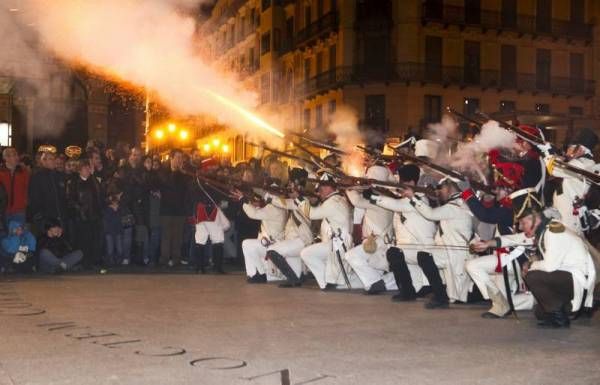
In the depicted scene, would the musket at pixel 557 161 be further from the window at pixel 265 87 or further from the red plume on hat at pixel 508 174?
the window at pixel 265 87

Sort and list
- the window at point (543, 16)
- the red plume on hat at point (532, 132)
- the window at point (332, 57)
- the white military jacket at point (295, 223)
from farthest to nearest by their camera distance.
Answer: the window at point (543, 16) < the window at point (332, 57) < the white military jacket at point (295, 223) < the red plume on hat at point (532, 132)

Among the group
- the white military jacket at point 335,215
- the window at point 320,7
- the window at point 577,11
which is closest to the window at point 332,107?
→ the window at point 320,7

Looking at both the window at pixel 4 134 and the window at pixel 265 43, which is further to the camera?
the window at pixel 265 43

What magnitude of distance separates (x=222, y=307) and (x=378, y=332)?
7.81 ft

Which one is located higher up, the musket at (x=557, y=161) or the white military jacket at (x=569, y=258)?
the musket at (x=557, y=161)

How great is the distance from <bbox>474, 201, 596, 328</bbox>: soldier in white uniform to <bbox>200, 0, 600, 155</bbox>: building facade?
97.5ft

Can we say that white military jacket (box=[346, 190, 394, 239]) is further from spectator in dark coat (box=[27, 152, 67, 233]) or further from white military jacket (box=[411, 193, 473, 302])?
spectator in dark coat (box=[27, 152, 67, 233])

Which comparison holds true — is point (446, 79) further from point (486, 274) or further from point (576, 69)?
point (486, 274)

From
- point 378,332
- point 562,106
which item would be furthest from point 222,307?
point 562,106

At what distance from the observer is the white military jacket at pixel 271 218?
13422mm

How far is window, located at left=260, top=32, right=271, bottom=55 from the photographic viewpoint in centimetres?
4753

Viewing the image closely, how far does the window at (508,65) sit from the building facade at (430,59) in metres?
0.05

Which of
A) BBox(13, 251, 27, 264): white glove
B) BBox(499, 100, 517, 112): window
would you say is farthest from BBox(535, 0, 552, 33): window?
BBox(13, 251, 27, 264): white glove

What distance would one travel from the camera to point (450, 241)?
1080cm
